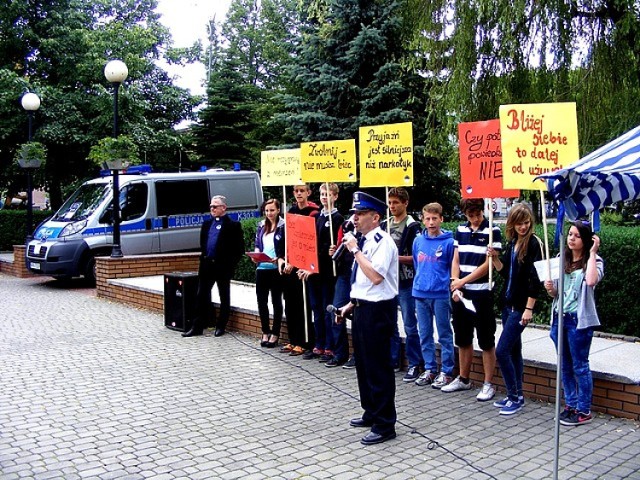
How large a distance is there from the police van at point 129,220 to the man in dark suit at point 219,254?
663cm

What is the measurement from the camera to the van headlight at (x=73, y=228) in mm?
15719

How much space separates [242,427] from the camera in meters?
6.15

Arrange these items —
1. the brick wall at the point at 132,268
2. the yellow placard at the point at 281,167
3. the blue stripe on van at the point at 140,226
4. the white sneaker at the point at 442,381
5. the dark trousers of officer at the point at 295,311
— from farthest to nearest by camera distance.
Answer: the blue stripe on van at the point at 140,226, the brick wall at the point at 132,268, the yellow placard at the point at 281,167, the dark trousers of officer at the point at 295,311, the white sneaker at the point at 442,381

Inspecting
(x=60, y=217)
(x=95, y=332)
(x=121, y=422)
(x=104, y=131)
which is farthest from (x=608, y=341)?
(x=104, y=131)

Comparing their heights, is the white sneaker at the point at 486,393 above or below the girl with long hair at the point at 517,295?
below

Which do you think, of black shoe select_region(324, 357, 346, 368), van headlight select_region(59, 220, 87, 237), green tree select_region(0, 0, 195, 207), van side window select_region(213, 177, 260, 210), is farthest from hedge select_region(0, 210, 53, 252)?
black shoe select_region(324, 357, 346, 368)

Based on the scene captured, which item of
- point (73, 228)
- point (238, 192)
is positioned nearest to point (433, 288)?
point (73, 228)

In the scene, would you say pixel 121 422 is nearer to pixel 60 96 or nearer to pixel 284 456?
pixel 284 456

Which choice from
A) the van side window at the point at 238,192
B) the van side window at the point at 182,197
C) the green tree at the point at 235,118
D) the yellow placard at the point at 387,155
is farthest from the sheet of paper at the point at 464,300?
the green tree at the point at 235,118

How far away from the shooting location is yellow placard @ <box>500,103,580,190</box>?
19.2 feet

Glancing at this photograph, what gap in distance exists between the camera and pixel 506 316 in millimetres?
6441

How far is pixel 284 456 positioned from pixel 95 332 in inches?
247

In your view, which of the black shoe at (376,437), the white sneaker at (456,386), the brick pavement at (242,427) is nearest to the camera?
the brick pavement at (242,427)

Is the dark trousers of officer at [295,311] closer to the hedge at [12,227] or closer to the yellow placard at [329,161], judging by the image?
the yellow placard at [329,161]
